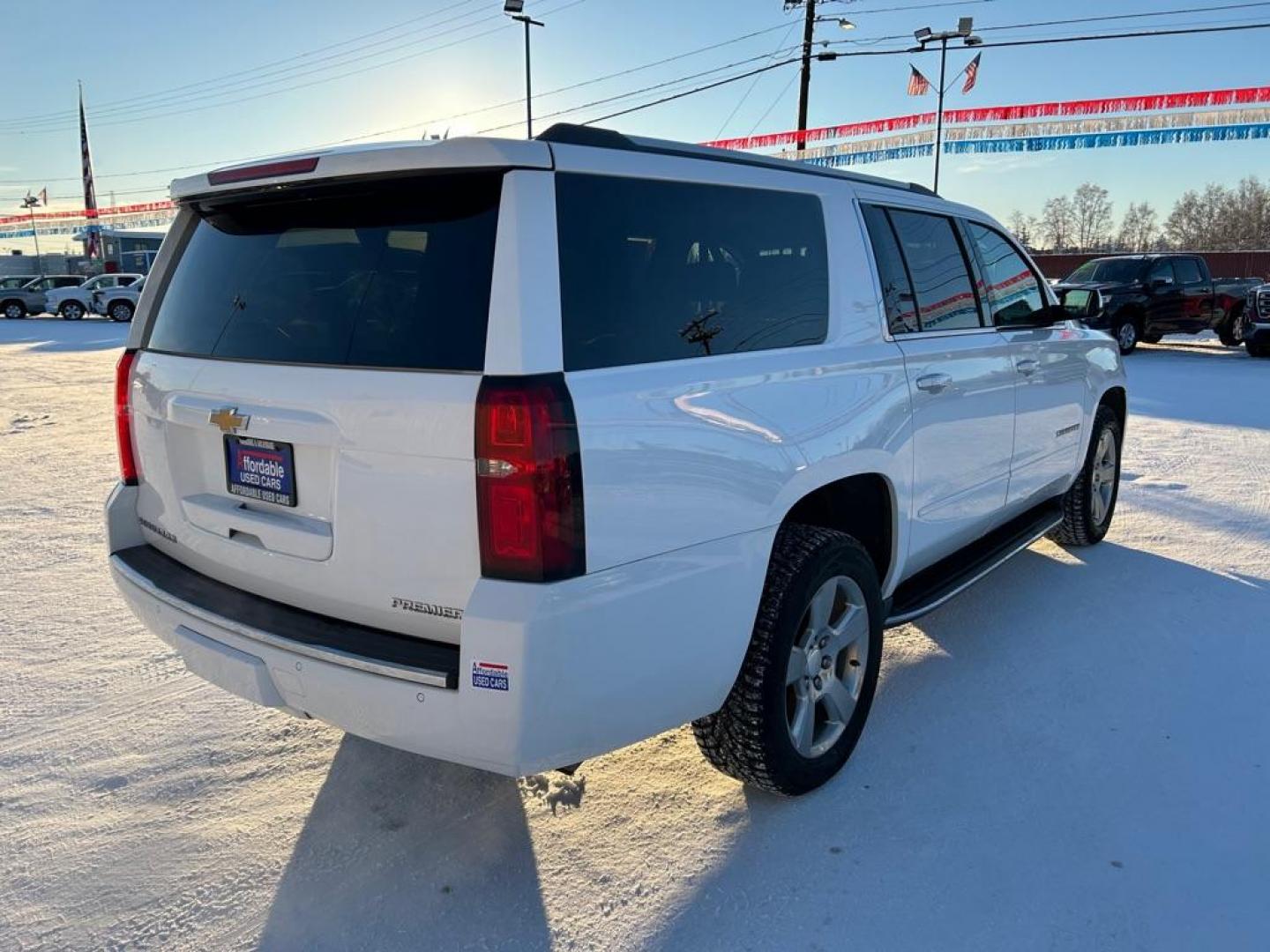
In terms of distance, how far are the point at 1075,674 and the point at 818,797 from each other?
4.99 feet

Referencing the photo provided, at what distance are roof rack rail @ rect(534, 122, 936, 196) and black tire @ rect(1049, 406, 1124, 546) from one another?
270 cm

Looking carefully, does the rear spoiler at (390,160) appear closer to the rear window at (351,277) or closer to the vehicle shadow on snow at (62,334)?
the rear window at (351,277)

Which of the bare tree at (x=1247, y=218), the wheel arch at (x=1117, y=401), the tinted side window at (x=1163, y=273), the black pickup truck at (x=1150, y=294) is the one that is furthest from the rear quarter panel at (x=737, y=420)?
the bare tree at (x=1247, y=218)

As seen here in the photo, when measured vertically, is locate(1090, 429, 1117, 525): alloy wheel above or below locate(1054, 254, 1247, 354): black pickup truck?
below

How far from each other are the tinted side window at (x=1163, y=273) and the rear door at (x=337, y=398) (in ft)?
60.2

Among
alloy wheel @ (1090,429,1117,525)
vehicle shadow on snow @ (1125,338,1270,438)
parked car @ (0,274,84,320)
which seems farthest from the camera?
parked car @ (0,274,84,320)

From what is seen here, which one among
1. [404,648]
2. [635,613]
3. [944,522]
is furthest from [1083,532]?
[404,648]

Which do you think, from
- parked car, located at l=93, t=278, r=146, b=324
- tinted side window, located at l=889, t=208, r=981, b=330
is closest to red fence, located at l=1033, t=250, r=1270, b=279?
parked car, located at l=93, t=278, r=146, b=324

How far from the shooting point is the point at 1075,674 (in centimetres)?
370

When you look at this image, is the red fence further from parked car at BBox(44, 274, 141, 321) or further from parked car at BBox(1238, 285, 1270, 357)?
parked car at BBox(44, 274, 141, 321)

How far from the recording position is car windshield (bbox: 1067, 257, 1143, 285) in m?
17.2

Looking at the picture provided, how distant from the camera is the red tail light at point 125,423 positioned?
2.95m

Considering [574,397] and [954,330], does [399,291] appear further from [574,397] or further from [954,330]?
[954,330]

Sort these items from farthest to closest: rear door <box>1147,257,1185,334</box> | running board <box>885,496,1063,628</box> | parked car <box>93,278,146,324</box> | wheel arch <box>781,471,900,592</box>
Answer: parked car <box>93,278,146,324</box>, rear door <box>1147,257,1185,334</box>, running board <box>885,496,1063,628</box>, wheel arch <box>781,471,900,592</box>
